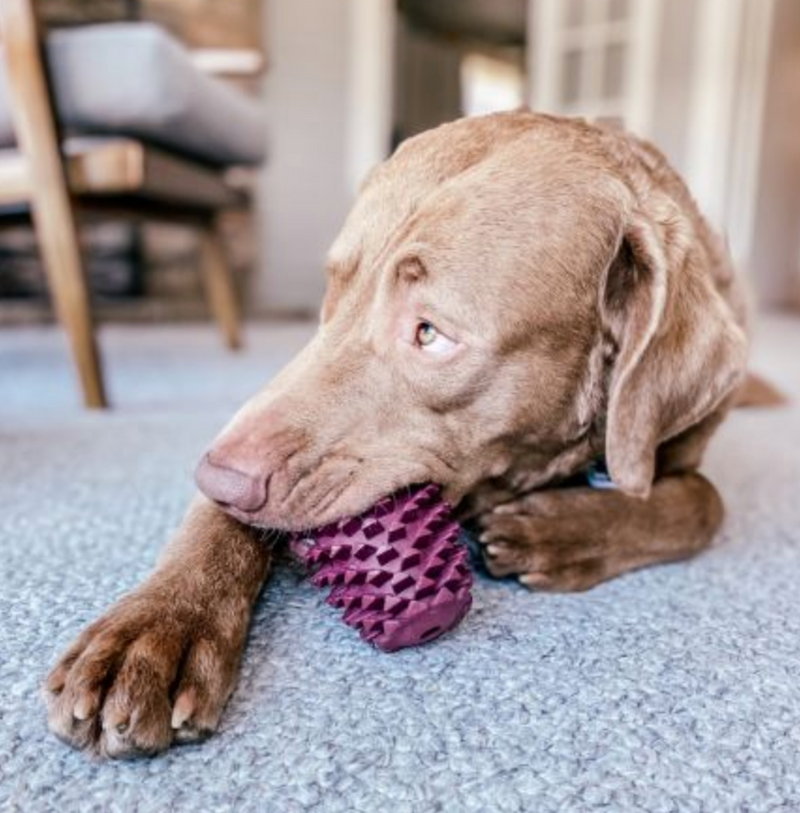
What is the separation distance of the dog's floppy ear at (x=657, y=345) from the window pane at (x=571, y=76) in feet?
19.1

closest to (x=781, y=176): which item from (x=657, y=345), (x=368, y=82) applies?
(x=368, y=82)

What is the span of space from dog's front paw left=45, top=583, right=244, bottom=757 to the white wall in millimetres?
4914

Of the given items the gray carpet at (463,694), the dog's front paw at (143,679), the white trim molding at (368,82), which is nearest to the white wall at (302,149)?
the white trim molding at (368,82)

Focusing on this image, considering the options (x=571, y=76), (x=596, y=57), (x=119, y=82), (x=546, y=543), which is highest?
(x=119, y=82)

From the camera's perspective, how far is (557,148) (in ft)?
3.90

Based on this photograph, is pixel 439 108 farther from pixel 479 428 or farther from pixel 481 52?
pixel 479 428

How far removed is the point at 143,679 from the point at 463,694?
12.1 inches

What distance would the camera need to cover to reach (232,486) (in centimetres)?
97

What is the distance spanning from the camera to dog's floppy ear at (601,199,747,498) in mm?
1101

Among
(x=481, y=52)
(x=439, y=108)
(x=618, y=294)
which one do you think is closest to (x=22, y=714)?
(x=618, y=294)

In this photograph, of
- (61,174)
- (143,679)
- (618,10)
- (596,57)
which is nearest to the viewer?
(143,679)

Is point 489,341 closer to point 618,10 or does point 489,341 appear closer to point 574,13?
point 618,10

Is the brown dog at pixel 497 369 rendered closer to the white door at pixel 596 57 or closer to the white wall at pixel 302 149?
the white wall at pixel 302 149

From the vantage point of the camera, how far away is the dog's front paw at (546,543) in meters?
1.14
